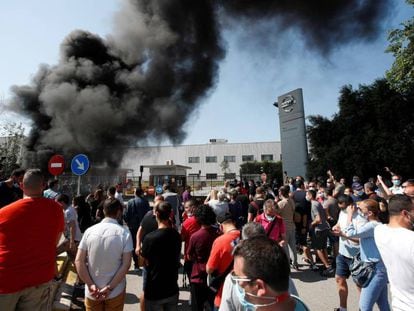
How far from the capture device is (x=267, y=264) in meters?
1.12

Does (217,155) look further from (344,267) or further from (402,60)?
(344,267)

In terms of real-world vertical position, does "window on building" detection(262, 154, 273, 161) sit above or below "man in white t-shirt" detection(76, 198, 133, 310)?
above

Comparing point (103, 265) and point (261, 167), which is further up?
point (261, 167)

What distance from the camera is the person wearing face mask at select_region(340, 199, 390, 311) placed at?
280 centimetres

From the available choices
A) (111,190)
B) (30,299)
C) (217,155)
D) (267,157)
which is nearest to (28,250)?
(30,299)

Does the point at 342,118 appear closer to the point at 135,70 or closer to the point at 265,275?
the point at 135,70

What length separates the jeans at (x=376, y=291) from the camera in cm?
279

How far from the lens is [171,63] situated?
19016mm

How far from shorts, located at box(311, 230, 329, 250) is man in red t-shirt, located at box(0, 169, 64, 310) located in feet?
15.3

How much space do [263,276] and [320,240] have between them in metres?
4.89

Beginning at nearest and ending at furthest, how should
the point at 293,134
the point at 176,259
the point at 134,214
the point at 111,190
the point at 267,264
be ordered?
the point at 267,264, the point at 176,259, the point at 134,214, the point at 111,190, the point at 293,134

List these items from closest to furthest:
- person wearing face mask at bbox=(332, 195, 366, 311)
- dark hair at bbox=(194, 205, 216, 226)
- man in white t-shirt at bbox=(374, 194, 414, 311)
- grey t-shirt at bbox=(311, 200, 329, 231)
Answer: man in white t-shirt at bbox=(374, 194, 414, 311)
dark hair at bbox=(194, 205, 216, 226)
person wearing face mask at bbox=(332, 195, 366, 311)
grey t-shirt at bbox=(311, 200, 329, 231)

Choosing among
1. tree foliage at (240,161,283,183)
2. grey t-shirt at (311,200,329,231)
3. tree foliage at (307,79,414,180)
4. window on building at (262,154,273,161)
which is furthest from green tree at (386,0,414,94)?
window on building at (262,154,273,161)

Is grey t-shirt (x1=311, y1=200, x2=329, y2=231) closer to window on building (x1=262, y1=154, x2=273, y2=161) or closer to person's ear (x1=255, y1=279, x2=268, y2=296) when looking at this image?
person's ear (x1=255, y1=279, x2=268, y2=296)
